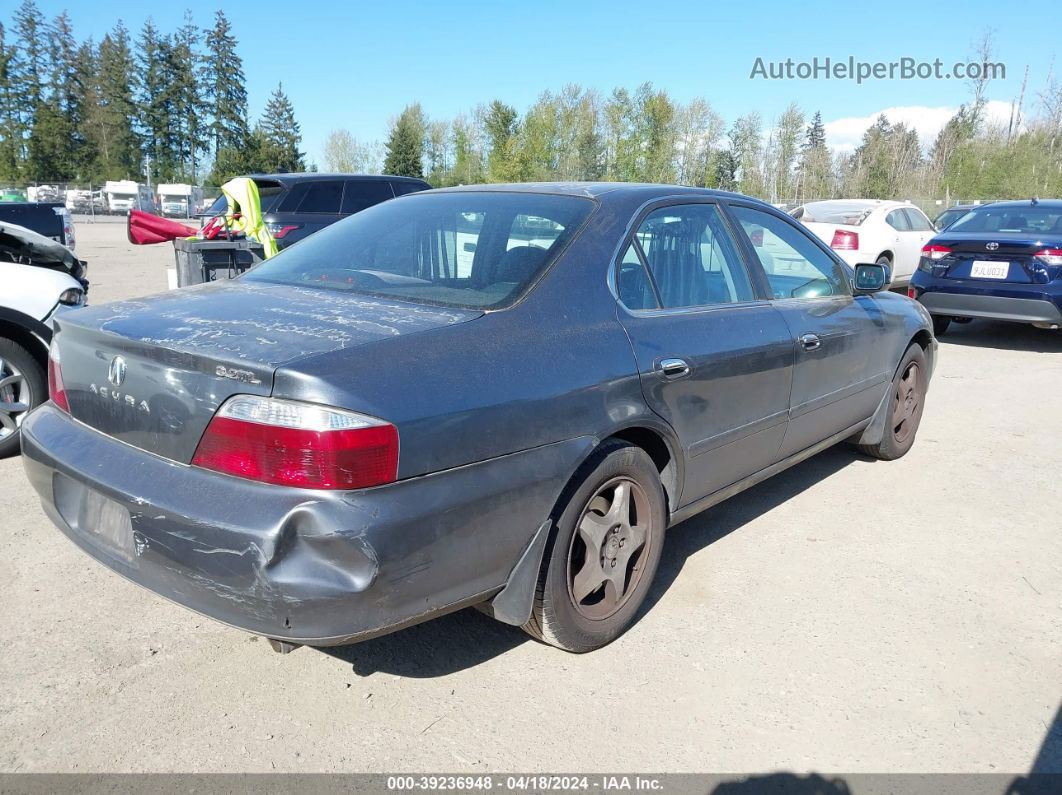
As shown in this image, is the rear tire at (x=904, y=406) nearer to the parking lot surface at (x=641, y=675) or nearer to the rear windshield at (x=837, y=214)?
the parking lot surface at (x=641, y=675)

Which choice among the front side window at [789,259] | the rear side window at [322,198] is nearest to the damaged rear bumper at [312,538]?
the front side window at [789,259]

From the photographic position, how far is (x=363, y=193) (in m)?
10.8

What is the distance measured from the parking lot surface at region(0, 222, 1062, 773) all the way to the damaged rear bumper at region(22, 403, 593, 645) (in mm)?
450

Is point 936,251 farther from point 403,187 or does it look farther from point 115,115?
point 115,115

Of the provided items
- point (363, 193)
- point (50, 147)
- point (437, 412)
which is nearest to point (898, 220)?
point (363, 193)

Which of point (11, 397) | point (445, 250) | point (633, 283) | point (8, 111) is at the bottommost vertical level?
A: point (11, 397)

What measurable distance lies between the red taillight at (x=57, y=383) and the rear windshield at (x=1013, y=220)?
31.2 feet

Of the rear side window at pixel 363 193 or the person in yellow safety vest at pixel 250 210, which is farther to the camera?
the rear side window at pixel 363 193

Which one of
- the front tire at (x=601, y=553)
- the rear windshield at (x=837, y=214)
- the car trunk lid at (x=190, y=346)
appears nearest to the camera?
the car trunk lid at (x=190, y=346)

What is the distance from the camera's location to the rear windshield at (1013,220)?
922 cm

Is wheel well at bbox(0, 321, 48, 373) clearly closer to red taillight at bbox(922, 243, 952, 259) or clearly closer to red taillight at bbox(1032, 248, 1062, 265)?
red taillight at bbox(922, 243, 952, 259)

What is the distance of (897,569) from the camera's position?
3656mm

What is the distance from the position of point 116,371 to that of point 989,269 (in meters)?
9.05

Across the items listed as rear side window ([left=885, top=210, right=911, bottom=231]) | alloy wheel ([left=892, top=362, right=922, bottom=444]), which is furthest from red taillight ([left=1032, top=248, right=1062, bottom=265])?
rear side window ([left=885, top=210, right=911, bottom=231])
